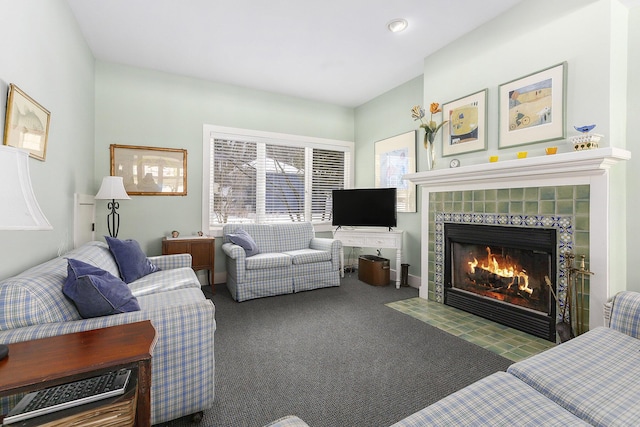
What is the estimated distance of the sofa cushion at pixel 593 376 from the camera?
1.11 metres

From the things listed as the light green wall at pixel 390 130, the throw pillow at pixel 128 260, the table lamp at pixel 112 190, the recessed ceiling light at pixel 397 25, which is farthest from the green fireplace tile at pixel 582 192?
the table lamp at pixel 112 190

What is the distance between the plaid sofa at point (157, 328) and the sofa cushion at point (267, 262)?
6.49 feet

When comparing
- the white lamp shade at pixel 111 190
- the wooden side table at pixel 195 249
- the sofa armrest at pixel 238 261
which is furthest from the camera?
the wooden side table at pixel 195 249

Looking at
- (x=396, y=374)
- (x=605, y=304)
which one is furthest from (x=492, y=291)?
(x=396, y=374)

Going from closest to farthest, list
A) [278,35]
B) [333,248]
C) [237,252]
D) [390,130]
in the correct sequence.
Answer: [278,35], [237,252], [333,248], [390,130]

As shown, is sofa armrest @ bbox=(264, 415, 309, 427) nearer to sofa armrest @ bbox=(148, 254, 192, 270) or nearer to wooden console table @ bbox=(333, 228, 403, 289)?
sofa armrest @ bbox=(148, 254, 192, 270)

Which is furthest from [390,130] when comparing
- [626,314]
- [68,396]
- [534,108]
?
[68,396]

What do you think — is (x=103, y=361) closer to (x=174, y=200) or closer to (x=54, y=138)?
(x=54, y=138)

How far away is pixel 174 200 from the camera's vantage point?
13.5 ft

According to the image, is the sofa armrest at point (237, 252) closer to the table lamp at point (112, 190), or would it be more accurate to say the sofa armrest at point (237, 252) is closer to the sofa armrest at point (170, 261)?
the sofa armrest at point (170, 261)

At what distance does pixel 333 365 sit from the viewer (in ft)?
7.04

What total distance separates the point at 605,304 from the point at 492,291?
0.95m

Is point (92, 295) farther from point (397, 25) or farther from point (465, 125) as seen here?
point (465, 125)

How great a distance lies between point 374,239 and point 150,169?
317 cm
